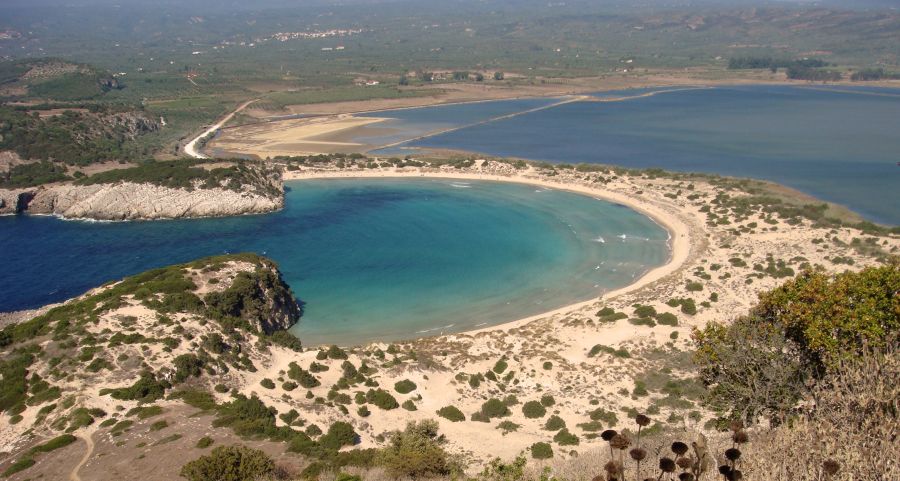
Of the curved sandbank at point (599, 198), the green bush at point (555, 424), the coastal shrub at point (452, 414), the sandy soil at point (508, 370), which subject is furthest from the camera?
the curved sandbank at point (599, 198)

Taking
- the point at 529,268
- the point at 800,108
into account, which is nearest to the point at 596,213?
the point at 529,268

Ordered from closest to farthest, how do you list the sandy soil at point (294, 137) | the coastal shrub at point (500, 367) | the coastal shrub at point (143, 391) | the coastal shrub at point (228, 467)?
the coastal shrub at point (228, 467) → the coastal shrub at point (143, 391) → the coastal shrub at point (500, 367) → the sandy soil at point (294, 137)

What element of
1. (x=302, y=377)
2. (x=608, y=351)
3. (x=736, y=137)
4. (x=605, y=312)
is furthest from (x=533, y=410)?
(x=736, y=137)

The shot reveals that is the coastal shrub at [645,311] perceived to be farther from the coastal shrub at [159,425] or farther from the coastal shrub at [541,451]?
the coastal shrub at [159,425]

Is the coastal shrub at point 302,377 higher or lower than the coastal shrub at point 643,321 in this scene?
higher

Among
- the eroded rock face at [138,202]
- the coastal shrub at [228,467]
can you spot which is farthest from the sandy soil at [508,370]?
the eroded rock face at [138,202]

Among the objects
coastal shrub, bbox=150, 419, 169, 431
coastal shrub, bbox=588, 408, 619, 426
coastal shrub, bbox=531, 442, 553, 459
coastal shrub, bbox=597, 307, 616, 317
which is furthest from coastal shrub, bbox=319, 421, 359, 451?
coastal shrub, bbox=597, 307, 616, 317

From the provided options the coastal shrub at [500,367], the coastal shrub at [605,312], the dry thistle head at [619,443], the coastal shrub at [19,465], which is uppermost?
the dry thistle head at [619,443]
